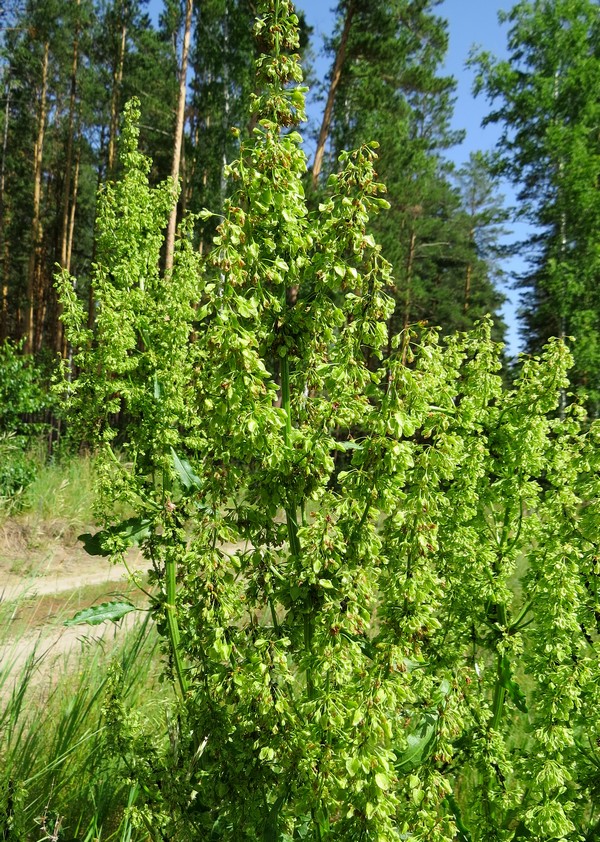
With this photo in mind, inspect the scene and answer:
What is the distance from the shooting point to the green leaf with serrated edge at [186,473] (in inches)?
116

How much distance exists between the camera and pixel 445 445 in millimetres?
1578

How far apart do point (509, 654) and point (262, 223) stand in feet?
7.40

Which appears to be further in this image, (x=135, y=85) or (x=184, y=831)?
(x=135, y=85)

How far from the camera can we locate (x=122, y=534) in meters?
2.79

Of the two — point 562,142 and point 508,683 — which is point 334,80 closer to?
point 562,142

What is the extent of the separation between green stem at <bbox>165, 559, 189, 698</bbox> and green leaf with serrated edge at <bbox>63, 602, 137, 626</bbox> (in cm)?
20

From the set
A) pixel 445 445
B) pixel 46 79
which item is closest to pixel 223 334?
pixel 445 445

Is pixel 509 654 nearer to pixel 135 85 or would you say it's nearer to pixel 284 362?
pixel 284 362

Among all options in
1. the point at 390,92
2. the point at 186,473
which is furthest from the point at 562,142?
the point at 186,473

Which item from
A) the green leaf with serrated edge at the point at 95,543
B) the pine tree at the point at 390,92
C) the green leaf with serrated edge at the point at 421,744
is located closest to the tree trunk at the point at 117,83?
the pine tree at the point at 390,92

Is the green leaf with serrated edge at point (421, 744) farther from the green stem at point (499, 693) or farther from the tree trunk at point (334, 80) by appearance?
the tree trunk at point (334, 80)

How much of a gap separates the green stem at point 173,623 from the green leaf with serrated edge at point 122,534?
23 centimetres

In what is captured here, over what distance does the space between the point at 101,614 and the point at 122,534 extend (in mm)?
370

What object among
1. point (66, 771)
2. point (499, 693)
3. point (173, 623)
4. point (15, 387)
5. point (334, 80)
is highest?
point (334, 80)
